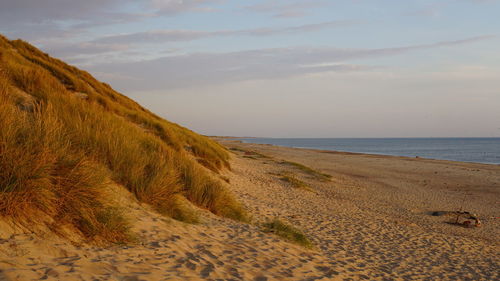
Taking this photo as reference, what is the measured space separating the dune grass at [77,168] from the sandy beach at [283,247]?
14.9 inches

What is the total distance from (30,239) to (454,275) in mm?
7812

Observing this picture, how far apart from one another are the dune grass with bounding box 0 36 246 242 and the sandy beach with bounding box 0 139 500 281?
1.24 feet

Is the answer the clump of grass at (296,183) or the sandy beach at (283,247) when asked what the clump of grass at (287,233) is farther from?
the clump of grass at (296,183)

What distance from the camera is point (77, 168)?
5477mm

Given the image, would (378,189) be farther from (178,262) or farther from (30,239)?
(30,239)

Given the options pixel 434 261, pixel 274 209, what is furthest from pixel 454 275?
pixel 274 209

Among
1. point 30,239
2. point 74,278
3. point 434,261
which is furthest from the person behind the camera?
point 434,261

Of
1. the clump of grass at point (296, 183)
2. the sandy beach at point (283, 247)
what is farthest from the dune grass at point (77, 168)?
the clump of grass at point (296, 183)

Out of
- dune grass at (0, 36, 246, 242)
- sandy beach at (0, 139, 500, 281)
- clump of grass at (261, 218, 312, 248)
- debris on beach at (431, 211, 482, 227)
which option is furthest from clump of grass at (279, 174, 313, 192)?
clump of grass at (261, 218, 312, 248)

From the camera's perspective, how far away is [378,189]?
72.1 feet

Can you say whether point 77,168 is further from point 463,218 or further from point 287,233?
point 463,218

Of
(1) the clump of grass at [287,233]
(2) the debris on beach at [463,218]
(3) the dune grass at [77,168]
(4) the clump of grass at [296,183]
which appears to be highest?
(3) the dune grass at [77,168]

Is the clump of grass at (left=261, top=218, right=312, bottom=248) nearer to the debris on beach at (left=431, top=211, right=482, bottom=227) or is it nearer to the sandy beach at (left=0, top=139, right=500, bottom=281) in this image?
the sandy beach at (left=0, top=139, right=500, bottom=281)

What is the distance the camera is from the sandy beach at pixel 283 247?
4.29 meters
